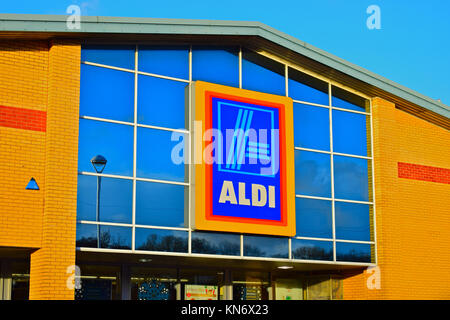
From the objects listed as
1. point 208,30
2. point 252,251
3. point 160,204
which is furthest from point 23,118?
point 252,251

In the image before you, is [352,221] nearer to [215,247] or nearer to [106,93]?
[215,247]

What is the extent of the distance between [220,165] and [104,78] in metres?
3.70

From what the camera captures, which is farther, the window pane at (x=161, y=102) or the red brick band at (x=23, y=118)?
the window pane at (x=161, y=102)

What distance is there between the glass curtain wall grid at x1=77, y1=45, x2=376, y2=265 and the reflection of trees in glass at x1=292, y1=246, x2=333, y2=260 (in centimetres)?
3

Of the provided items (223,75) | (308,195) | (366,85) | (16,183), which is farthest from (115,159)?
(366,85)

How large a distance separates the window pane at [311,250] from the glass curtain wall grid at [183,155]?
0.03 metres

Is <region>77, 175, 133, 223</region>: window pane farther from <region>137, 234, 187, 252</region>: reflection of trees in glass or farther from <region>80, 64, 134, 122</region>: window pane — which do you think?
<region>80, 64, 134, 122</region>: window pane

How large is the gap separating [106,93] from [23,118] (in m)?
2.25

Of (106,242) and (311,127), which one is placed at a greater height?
(311,127)

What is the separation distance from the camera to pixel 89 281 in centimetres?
1886

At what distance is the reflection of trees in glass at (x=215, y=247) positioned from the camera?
18.5 m

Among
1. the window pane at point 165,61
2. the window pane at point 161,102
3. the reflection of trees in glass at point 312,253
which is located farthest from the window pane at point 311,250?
the window pane at point 165,61

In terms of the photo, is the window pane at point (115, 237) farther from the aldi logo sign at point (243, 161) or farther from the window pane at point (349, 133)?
the window pane at point (349, 133)

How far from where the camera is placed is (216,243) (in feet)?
61.6
